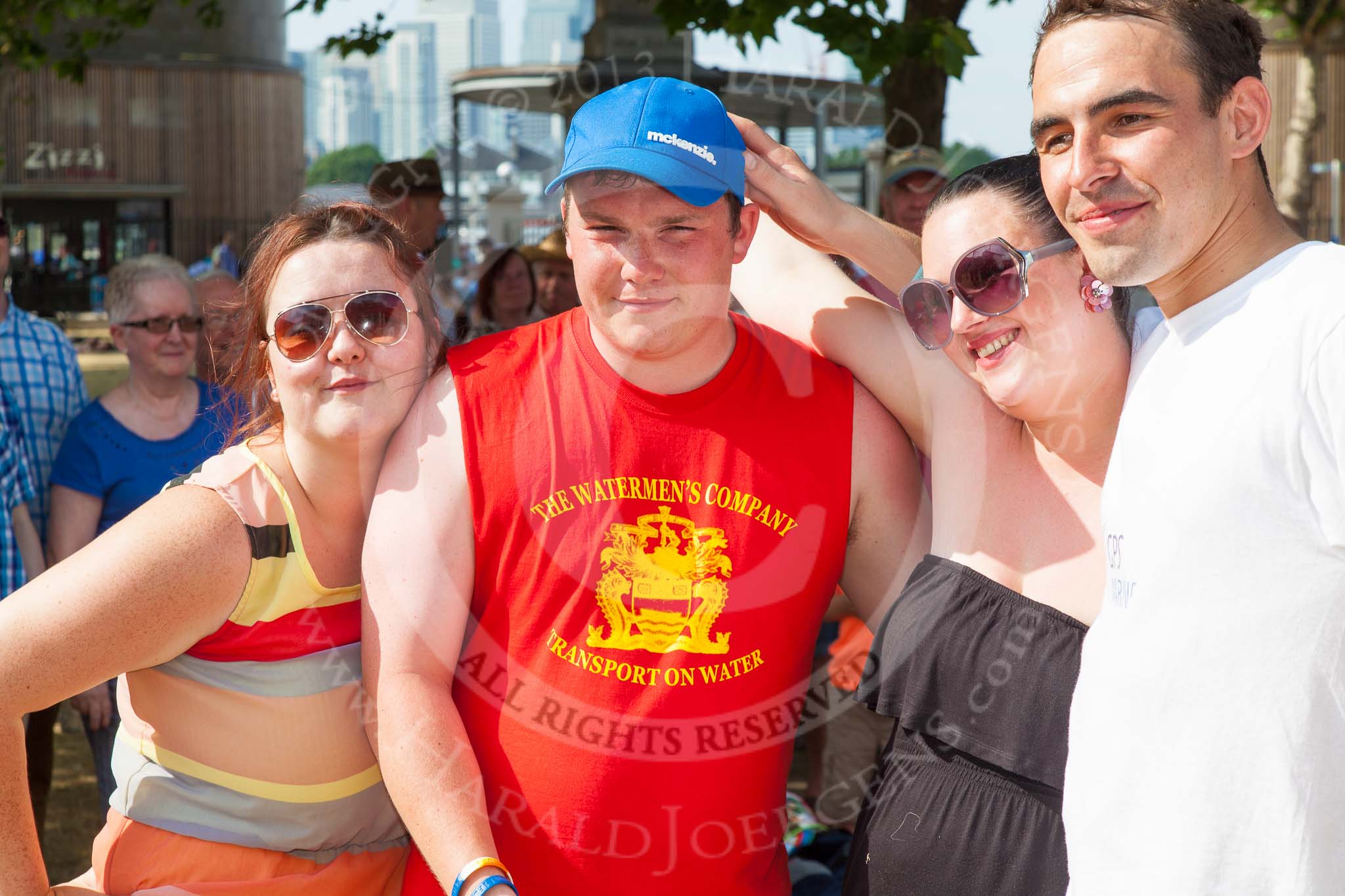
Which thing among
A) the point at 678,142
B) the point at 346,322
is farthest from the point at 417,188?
the point at 678,142

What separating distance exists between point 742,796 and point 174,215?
88.8 ft

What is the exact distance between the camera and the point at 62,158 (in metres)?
25.6

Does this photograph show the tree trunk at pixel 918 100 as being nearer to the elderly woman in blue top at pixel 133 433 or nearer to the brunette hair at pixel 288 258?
the elderly woman in blue top at pixel 133 433

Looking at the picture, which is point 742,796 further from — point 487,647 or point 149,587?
point 149,587

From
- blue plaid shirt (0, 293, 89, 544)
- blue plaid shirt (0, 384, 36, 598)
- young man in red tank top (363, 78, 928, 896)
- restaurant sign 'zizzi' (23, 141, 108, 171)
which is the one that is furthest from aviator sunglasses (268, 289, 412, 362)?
restaurant sign 'zizzi' (23, 141, 108, 171)

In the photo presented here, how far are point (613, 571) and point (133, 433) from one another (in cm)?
261

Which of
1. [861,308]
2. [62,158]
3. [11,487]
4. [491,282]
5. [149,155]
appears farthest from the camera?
[149,155]

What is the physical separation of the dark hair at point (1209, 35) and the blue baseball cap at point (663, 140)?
65 cm

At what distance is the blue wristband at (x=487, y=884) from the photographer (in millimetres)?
1883

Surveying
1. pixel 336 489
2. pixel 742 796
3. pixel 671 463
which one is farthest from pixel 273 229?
pixel 742 796

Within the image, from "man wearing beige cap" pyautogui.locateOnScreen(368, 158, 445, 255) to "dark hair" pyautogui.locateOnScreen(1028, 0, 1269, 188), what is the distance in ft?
12.8

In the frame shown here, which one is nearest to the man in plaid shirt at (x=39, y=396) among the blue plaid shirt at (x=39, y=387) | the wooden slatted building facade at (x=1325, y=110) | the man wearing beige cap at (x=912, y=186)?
the blue plaid shirt at (x=39, y=387)

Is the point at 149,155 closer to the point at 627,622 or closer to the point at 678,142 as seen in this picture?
the point at 678,142

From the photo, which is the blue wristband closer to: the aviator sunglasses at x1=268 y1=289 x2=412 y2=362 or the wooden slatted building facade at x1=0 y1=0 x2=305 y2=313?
the aviator sunglasses at x1=268 y1=289 x2=412 y2=362
